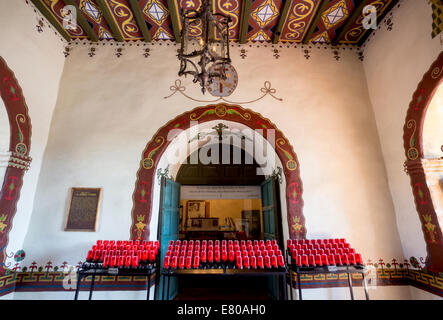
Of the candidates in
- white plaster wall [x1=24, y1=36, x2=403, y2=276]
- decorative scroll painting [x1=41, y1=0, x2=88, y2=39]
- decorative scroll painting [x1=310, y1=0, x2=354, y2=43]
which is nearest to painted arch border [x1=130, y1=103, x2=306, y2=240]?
white plaster wall [x1=24, y1=36, x2=403, y2=276]

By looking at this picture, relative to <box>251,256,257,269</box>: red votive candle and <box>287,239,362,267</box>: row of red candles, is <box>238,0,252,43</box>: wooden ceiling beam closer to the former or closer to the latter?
<box>287,239,362,267</box>: row of red candles

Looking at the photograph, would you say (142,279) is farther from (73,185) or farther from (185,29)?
(185,29)

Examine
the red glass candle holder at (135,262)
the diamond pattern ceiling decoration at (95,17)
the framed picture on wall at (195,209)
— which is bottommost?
the red glass candle holder at (135,262)

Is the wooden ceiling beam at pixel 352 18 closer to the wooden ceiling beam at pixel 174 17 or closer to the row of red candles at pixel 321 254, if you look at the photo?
the wooden ceiling beam at pixel 174 17

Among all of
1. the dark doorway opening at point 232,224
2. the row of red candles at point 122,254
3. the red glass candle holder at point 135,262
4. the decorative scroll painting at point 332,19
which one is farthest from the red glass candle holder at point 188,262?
the decorative scroll painting at point 332,19

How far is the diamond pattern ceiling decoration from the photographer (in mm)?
3955

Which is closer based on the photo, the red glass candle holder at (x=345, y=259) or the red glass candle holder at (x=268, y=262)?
the red glass candle holder at (x=268, y=262)

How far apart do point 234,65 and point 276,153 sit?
2.03m

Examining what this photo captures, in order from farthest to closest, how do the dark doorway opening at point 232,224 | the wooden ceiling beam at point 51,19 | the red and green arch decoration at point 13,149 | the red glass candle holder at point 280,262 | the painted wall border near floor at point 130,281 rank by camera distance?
1. the dark doorway opening at point 232,224
2. the wooden ceiling beam at point 51,19
3. the painted wall border near floor at point 130,281
4. the red and green arch decoration at point 13,149
5. the red glass candle holder at point 280,262

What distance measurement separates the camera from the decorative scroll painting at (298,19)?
399 cm

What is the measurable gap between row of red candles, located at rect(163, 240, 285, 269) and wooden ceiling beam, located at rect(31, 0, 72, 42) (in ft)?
15.2

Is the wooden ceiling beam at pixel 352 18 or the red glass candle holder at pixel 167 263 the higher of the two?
the wooden ceiling beam at pixel 352 18

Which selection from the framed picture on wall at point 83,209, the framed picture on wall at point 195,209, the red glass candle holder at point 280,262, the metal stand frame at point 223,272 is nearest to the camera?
the metal stand frame at point 223,272

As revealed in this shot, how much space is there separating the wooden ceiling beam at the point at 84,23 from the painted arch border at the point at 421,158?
227 inches
